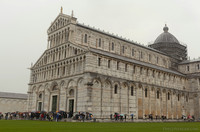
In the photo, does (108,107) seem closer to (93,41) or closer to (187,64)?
(93,41)

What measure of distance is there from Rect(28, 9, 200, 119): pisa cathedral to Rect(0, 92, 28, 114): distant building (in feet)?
104

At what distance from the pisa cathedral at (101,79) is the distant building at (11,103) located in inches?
1250

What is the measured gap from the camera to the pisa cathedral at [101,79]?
33625 millimetres

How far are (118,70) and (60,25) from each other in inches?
596

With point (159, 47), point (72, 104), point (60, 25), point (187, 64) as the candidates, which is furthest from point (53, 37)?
point (187, 64)

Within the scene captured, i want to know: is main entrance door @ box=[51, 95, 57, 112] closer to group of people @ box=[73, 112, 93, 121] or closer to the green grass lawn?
group of people @ box=[73, 112, 93, 121]

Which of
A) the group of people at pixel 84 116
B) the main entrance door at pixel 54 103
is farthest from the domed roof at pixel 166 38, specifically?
the group of people at pixel 84 116

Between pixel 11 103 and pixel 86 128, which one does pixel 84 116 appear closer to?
pixel 86 128

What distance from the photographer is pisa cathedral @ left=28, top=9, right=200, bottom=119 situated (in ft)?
110

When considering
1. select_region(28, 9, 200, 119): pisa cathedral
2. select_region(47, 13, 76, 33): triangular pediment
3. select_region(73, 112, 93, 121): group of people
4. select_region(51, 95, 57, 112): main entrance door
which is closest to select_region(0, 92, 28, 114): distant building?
select_region(28, 9, 200, 119): pisa cathedral

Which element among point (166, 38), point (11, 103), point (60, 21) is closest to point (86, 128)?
point (60, 21)

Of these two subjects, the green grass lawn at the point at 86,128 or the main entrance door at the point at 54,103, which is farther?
the main entrance door at the point at 54,103

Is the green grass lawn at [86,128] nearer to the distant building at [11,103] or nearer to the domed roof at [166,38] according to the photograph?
the domed roof at [166,38]

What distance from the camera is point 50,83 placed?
4050 centimetres
